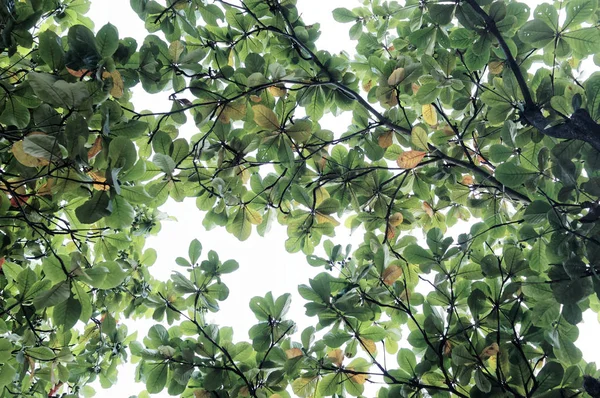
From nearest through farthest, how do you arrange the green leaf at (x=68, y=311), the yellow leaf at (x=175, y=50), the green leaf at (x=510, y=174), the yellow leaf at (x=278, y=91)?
1. the green leaf at (x=68, y=311)
2. the green leaf at (x=510, y=174)
3. the yellow leaf at (x=175, y=50)
4. the yellow leaf at (x=278, y=91)

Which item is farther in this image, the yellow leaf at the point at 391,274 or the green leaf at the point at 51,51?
the yellow leaf at the point at 391,274

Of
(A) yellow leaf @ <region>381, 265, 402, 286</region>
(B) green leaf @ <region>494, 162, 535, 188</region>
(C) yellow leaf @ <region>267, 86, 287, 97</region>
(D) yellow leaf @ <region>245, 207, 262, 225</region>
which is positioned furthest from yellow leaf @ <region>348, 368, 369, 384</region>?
(C) yellow leaf @ <region>267, 86, 287, 97</region>

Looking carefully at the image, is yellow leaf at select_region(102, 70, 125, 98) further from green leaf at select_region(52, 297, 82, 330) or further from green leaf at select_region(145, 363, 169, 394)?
green leaf at select_region(145, 363, 169, 394)

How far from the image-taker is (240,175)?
237 cm

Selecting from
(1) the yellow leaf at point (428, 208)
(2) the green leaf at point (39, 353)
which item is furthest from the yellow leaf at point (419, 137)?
(2) the green leaf at point (39, 353)

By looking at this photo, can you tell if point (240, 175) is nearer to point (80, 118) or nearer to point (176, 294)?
point (176, 294)

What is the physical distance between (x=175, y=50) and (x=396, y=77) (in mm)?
1147

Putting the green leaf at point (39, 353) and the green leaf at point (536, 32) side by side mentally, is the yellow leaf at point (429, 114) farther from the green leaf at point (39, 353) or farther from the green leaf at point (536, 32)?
the green leaf at point (39, 353)

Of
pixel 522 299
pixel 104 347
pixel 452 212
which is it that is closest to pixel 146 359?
pixel 104 347

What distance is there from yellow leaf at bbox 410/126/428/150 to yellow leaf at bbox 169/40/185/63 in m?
1.26

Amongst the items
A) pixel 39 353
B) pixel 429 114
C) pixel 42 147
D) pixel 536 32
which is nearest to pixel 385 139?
pixel 429 114

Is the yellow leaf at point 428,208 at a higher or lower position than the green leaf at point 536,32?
lower

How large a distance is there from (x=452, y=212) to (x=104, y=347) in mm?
2482

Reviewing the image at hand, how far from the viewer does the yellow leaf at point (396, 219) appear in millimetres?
2320
